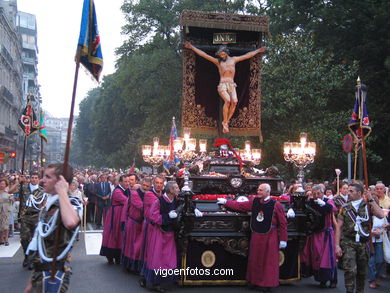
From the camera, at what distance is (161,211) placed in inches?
341

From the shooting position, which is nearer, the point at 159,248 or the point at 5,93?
the point at 159,248

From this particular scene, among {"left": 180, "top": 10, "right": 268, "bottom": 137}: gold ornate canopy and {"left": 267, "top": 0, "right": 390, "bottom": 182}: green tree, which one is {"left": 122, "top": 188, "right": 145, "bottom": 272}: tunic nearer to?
{"left": 180, "top": 10, "right": 268, "bottom": 137}: gold ornate canopy

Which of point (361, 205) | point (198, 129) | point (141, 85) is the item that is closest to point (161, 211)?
point (361, 205)

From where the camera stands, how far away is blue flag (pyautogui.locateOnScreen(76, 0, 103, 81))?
6.10 meters

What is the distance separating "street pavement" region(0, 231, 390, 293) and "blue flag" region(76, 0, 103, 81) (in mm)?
4092

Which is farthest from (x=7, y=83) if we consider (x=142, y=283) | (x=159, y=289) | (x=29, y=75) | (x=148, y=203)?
(x=159, y=289)

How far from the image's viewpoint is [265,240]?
859 centimetres

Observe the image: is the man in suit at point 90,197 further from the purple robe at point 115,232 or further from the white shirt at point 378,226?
the white shirt at point 378,226

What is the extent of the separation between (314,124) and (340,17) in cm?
800

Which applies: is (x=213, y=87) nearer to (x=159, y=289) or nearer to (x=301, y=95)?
(x=159, y=289)

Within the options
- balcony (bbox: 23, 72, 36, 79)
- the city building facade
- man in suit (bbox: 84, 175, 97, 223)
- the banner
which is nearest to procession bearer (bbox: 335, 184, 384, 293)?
the banner

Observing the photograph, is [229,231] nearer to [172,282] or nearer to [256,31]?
[172,282]

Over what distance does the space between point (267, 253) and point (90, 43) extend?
4.61 meters

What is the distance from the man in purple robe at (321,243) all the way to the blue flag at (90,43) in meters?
4.95
